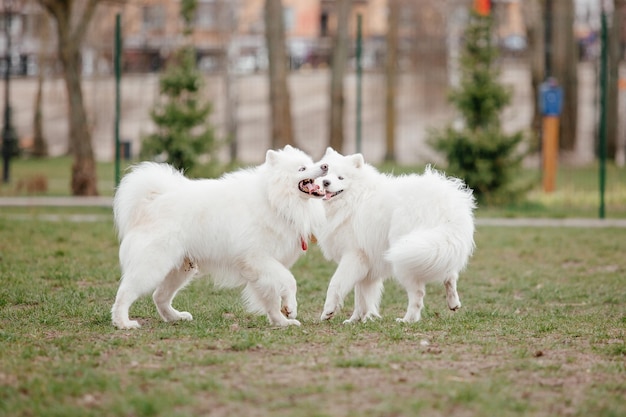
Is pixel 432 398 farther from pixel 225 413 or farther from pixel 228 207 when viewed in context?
pixel 228 207

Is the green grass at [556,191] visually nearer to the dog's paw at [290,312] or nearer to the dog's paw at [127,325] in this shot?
the dog's paw at [290,312]

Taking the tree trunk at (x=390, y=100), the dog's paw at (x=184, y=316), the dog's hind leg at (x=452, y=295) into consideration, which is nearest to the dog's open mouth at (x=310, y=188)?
the dog's hind leg at (x=452, y=295)

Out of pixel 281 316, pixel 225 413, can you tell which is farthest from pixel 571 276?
pixel 225 413

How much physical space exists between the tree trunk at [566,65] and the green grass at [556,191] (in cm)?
144

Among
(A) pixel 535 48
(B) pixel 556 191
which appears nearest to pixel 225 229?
(B) pixel 556 191

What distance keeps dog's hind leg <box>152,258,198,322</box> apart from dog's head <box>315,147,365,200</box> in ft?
4.46

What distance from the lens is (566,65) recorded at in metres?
26.6

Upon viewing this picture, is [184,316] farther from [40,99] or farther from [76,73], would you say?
[40,99]

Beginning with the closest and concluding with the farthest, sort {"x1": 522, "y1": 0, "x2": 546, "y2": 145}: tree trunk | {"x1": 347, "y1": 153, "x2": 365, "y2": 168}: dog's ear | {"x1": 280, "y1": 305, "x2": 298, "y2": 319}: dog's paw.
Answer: {"x1": 280, "y1": 305, "x2": 298, "y2": 319}: dog's paw, {"x1": 347, "y1": 153, "x2": 365, "y2": 168}: dog's ear, {"x1": 522, "y1": 0, "x2": 546, "y2": 145}: tree trunk

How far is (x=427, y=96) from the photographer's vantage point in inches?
1423

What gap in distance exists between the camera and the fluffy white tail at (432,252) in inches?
304

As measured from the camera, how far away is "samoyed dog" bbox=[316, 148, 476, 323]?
25.7ft

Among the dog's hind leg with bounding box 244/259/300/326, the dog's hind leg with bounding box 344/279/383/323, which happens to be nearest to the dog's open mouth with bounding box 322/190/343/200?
the dog's hind leg with bounding box 344/279/383/323

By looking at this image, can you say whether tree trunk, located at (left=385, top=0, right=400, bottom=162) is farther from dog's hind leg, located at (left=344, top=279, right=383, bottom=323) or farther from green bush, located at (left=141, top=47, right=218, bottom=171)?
dog's hind leg, located at (left=344, top=279, right=383, bottom=323)
